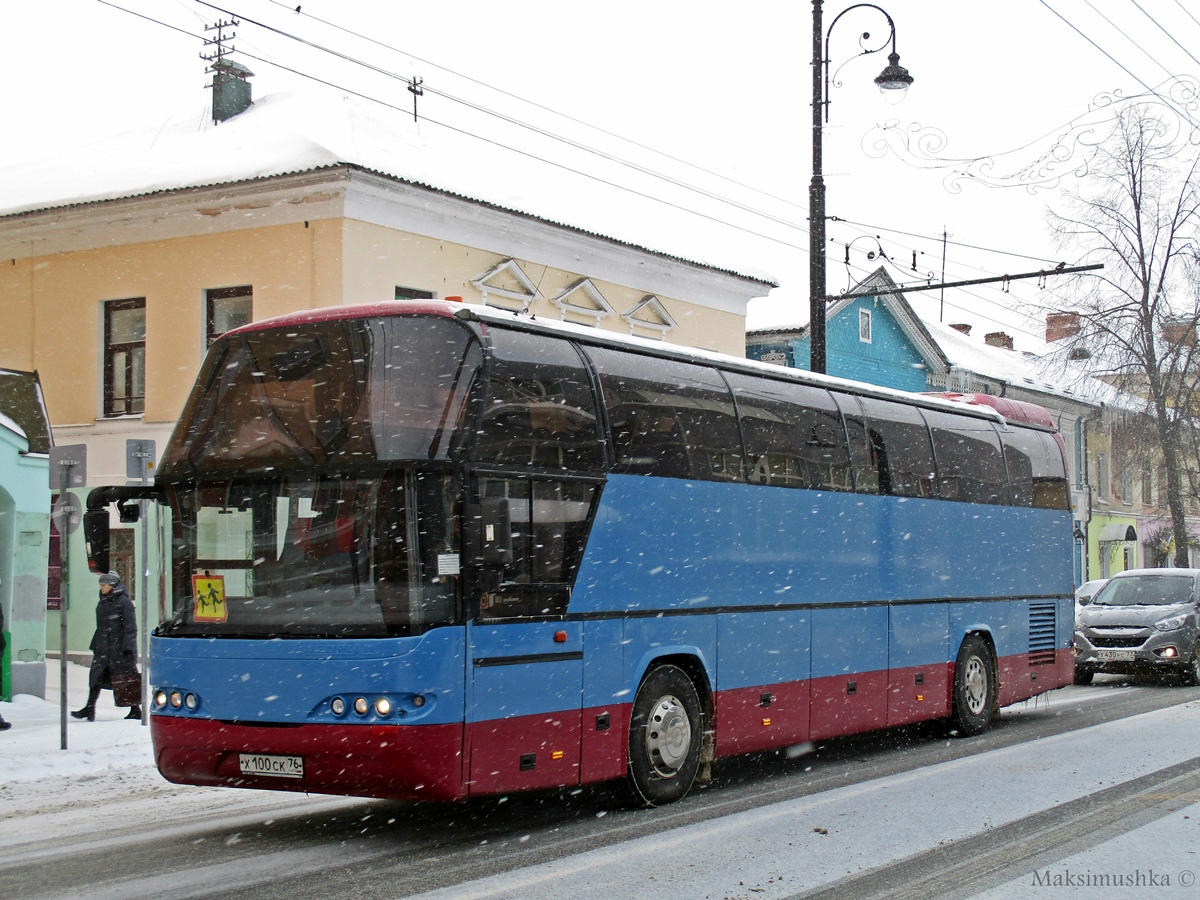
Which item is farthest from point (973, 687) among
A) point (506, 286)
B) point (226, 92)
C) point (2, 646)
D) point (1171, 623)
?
point (226, 92)

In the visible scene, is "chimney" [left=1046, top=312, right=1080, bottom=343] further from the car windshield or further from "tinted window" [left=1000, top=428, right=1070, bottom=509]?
"tinted window" [left=1000, top=428, right=1070, bottom=509]

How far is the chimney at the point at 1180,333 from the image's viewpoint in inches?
1417

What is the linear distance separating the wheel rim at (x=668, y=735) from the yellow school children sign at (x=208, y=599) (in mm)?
2997

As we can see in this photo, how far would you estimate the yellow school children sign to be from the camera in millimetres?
8438

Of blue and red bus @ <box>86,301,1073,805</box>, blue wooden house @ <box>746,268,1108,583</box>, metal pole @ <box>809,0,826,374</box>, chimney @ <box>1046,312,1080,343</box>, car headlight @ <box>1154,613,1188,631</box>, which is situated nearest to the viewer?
blue and red bus @ <box>86,301,1073,805</box>

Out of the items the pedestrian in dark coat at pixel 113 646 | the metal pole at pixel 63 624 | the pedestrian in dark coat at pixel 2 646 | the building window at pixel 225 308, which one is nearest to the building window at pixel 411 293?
the building window at pixel 225 308

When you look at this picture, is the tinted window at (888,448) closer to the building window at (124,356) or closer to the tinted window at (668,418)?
the tinted window at (668,418)

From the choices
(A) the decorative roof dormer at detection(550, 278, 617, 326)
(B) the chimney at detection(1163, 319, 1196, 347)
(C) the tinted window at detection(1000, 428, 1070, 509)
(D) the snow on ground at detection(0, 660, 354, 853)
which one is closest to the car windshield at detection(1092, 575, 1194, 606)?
(C) the tinted window at detection(1000, 428, 1070, 509)

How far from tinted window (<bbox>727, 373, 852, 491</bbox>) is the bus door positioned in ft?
7.92

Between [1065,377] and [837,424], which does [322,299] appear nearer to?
[837,424]

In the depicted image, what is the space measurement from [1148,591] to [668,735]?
14.1 m

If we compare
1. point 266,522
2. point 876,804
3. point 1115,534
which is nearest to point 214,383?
point 266,522

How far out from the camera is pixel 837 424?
1236 centimetres

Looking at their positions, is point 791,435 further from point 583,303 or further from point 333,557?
point 583,303
